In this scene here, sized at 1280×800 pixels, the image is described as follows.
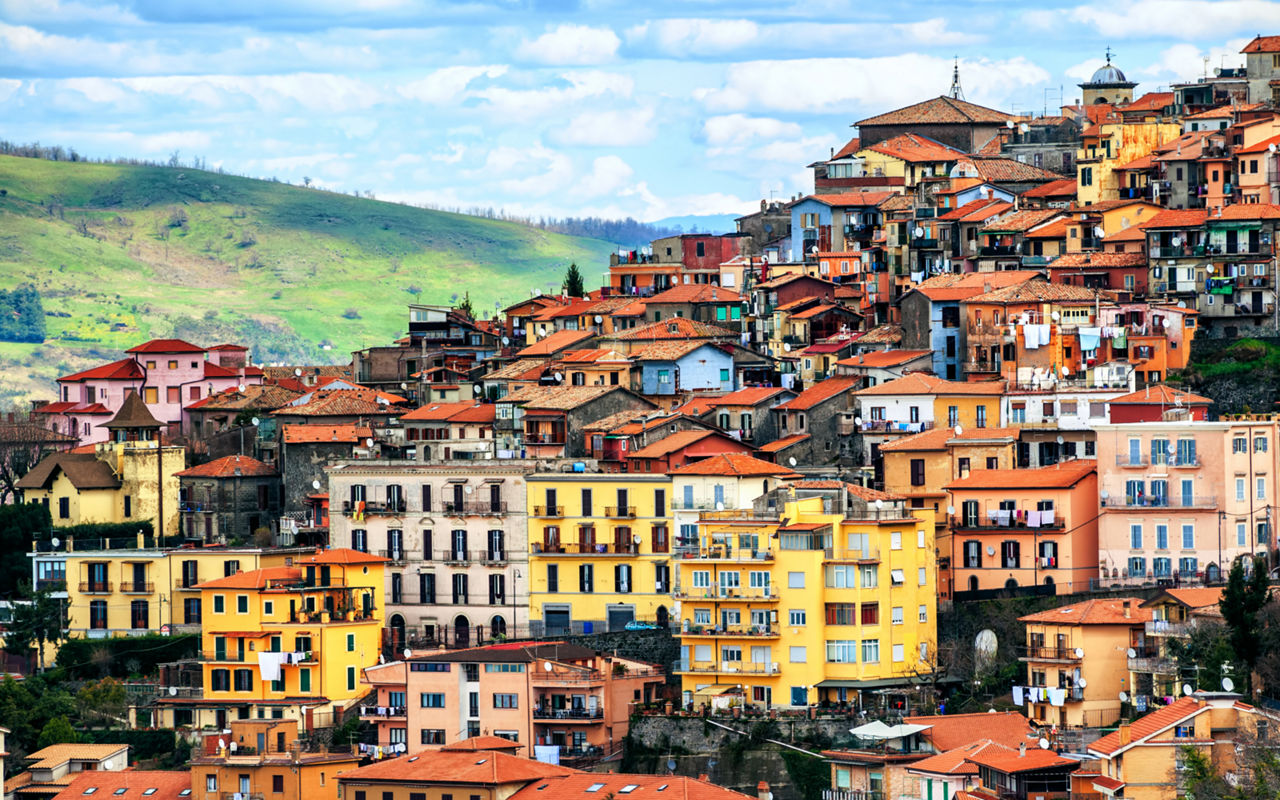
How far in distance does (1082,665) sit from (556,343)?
3919cm

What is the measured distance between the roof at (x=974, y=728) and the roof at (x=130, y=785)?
75.1ft

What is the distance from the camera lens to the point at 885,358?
98.2 m

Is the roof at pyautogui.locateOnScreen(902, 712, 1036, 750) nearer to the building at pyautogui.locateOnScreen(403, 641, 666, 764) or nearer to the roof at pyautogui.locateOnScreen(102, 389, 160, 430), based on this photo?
the building at pyautogui.locateOnScreen(403, 641, 666, 764)

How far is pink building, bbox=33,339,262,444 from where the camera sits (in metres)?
123

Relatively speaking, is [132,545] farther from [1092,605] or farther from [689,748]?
[1092,605]

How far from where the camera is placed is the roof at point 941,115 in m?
130

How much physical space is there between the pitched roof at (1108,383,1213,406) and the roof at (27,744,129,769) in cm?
3403

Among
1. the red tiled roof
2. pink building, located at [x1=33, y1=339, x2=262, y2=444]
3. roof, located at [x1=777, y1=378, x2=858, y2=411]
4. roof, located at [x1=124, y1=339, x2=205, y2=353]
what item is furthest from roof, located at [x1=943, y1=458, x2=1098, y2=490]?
roof, located at [x1=124, y1=339, x2=205, y2=353]

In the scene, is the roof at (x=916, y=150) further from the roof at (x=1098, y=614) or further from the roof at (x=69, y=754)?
the roof at (x=69, y=754)

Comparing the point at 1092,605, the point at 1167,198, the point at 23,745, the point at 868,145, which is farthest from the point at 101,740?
the point at 868,145

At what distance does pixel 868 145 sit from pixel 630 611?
46080 mm

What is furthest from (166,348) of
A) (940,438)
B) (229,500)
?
(940,438)

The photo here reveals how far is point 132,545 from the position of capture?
9938cm

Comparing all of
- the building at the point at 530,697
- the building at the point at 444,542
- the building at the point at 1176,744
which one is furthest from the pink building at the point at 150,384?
the building at the point at 1176,744
